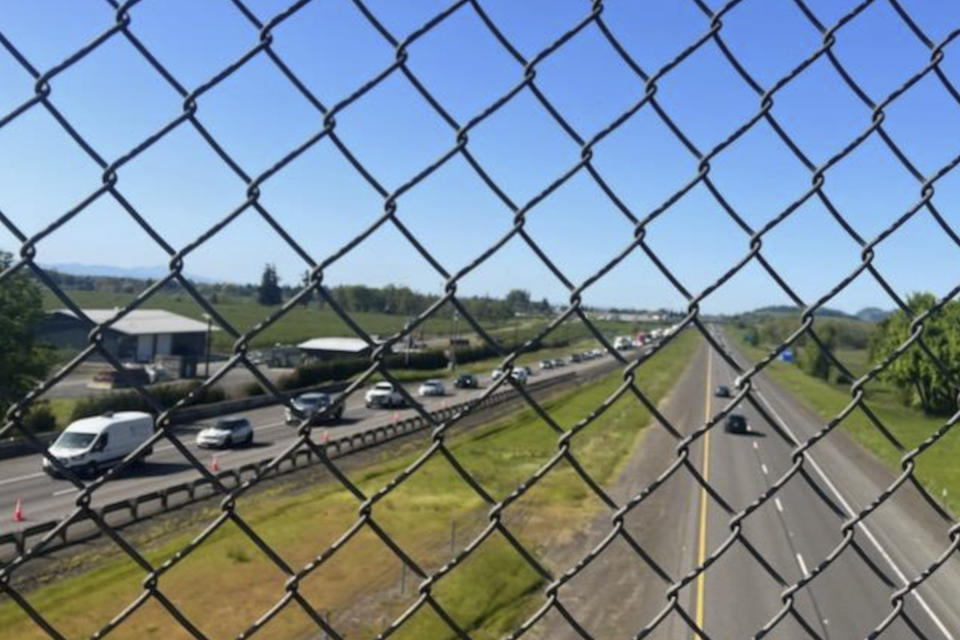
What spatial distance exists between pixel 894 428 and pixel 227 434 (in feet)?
85.3

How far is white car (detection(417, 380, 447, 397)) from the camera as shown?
104ft

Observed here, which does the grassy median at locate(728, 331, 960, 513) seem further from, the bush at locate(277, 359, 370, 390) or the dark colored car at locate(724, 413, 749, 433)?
the bush at locate(277, 359, 370, 390)

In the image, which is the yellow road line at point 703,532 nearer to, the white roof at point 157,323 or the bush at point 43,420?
the white roof at point 157,323

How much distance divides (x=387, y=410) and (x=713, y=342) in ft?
108

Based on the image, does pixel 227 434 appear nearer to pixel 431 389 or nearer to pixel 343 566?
pixel 343 566

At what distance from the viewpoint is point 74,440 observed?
746 inches

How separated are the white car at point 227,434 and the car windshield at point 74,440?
170 inches

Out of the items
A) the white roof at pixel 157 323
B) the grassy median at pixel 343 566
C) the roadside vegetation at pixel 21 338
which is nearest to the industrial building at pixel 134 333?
the white roof at pixel 157 323

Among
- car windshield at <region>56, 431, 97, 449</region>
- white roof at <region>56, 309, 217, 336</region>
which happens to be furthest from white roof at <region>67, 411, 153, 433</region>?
white roof at <region>56, 309, 217, 336</region>

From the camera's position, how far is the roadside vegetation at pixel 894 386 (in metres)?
5.54

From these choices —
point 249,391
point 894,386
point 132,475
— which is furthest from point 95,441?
point 894,386

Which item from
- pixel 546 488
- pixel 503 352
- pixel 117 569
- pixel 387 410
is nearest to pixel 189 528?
pixel 117 569

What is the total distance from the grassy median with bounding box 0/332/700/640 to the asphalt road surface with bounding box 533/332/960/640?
3.30 ft

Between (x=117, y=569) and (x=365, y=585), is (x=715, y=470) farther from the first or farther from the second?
(x=117, y=569)
